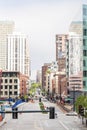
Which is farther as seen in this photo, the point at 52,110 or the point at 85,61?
the point at 85,61

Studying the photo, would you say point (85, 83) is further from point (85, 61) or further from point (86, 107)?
point (86, 107)

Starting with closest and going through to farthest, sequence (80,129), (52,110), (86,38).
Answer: (52,110) → (80,129) → (86,38)

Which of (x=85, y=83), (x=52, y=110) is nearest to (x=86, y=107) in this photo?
(x=52, y=110)

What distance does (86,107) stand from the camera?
81.9m

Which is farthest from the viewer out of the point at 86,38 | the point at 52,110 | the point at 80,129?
the point at 86,38

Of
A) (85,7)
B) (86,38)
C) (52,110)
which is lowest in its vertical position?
(52,110)

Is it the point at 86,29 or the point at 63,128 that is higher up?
the point at 86,29

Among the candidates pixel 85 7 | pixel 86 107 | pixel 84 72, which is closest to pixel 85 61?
pixel 84 72

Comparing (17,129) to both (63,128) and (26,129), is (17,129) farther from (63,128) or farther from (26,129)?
(63,128)

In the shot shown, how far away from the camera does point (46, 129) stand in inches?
3081

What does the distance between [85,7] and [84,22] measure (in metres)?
4.39

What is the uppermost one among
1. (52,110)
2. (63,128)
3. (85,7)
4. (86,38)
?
(85,7)

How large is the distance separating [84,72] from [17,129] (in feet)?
208

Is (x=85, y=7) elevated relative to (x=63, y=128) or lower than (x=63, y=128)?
elevated
